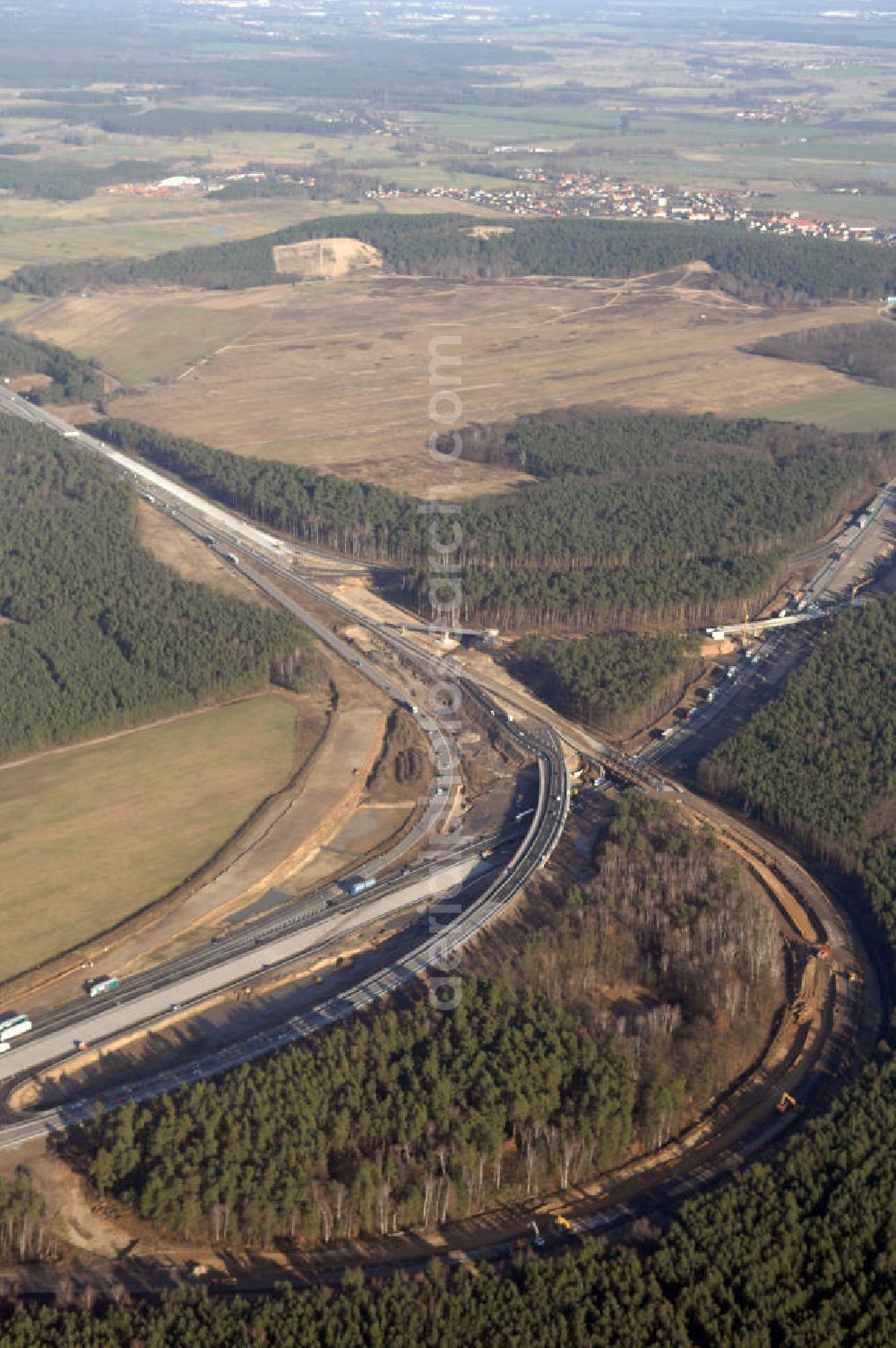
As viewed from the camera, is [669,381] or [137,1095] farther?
[669,381]

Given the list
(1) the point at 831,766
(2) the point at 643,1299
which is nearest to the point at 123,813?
(1) the point at 831,766

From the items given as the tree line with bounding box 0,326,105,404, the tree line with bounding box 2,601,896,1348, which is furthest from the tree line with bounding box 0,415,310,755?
the tree line with bounding box 2,601,896,1348

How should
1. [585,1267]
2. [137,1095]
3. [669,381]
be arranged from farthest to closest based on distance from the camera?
[669,381] → [137,1095] → [585,1267]

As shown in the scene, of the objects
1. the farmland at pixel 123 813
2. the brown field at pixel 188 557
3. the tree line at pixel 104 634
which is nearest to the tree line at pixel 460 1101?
the farmland at pixel 123 813

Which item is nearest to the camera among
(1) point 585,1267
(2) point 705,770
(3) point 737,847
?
(1) point 585,1267

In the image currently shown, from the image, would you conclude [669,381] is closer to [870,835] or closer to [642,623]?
[642,623]

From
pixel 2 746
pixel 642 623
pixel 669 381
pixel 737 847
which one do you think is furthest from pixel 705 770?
pixel 669 381

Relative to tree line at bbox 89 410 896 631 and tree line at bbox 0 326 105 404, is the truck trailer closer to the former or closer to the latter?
tree line at bbox 89 410 896 631
